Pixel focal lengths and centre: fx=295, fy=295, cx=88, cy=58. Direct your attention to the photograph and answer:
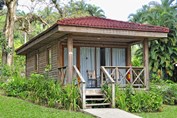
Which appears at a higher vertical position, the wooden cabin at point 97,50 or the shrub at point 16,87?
the wooden cabin at point 97,50

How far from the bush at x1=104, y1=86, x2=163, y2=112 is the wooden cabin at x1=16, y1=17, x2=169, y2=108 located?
2.13 feet

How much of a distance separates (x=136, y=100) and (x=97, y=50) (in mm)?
4613

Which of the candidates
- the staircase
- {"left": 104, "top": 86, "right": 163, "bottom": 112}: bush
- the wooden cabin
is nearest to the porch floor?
the staircase

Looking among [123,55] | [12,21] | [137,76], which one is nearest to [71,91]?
[137,76]

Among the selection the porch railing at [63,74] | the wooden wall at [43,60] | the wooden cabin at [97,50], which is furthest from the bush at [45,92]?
the wooden wall at [43,60]

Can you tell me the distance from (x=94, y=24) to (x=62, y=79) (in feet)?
9.16

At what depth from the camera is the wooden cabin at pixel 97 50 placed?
11984 mm

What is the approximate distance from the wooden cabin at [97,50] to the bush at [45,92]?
0.92m

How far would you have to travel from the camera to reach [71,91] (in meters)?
10.7

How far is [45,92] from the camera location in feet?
36.2

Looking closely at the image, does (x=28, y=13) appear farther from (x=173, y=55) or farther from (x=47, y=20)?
(x=173, y=55)

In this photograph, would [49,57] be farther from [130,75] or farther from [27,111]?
[27,111]

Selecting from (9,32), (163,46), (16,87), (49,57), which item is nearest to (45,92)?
(16,87)

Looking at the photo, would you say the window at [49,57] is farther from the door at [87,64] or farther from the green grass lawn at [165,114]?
the green grass lawn at [165,114]
